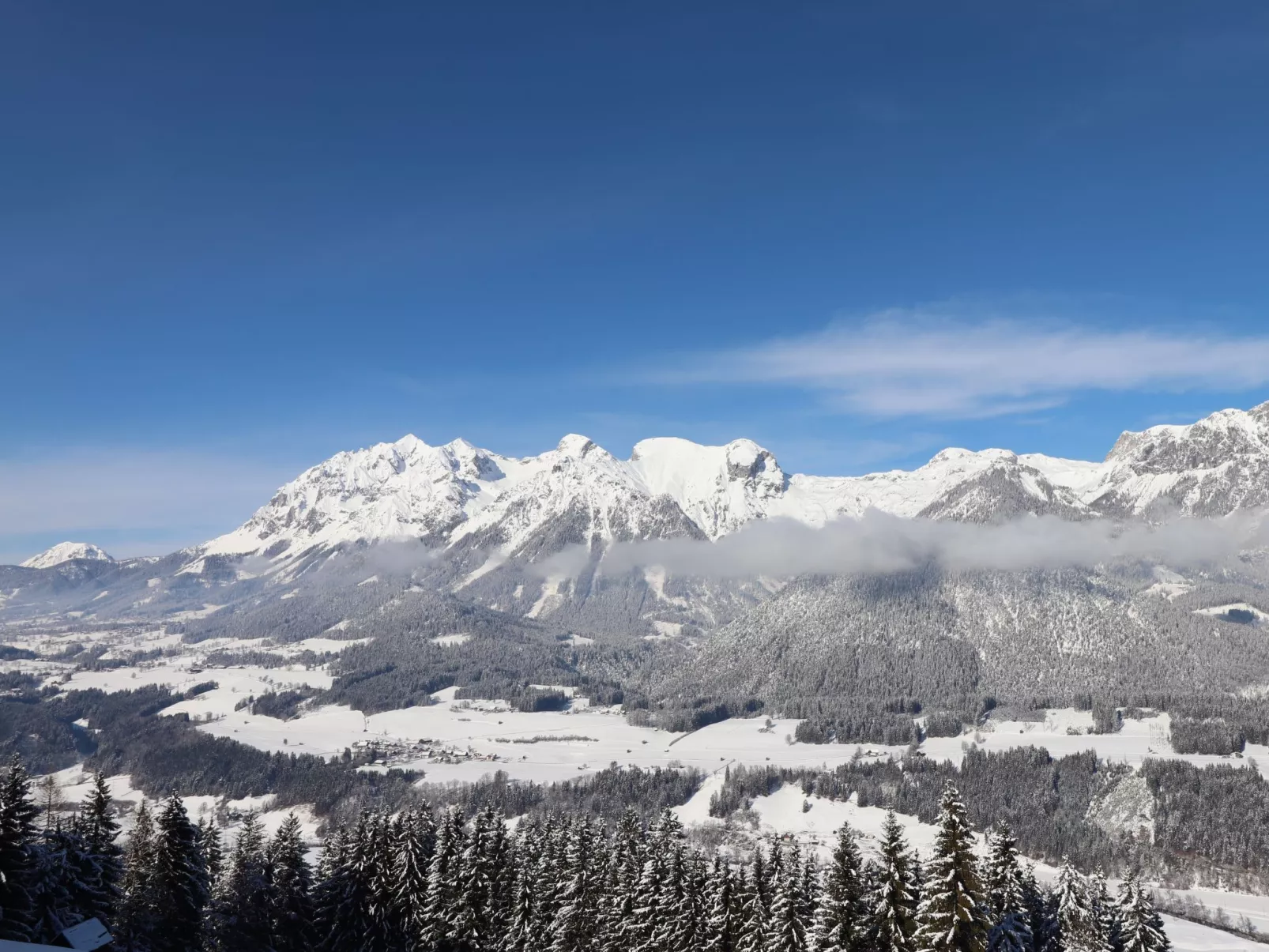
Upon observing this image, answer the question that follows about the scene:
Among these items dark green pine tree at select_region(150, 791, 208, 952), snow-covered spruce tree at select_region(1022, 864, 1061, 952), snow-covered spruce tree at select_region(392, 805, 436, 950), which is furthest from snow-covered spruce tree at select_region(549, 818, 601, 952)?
snow-covered spruce tree at select_region(1022, 864, 1061, 952)

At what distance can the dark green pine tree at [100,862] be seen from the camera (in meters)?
56.4

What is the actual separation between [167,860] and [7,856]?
15.8m

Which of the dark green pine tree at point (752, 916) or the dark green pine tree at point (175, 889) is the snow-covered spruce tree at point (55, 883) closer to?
the dark green pine tree at point (175, 889)

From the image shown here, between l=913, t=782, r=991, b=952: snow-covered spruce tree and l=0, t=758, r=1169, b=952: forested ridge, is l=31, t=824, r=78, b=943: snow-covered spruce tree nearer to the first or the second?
l=0, t=758, r=1169, b=952: forested ridge

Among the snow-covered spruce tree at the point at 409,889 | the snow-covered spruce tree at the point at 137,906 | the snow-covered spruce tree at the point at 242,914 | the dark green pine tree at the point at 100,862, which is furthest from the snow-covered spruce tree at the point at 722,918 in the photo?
the dark green pine tree at the point at 100,862

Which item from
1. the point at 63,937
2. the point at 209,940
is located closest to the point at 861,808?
the point at 209,940

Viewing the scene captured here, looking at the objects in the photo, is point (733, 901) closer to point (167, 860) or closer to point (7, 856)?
point (167, 860)

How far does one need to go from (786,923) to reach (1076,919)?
2986 centimetres

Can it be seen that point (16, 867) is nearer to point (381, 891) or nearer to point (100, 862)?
point (100, 862)

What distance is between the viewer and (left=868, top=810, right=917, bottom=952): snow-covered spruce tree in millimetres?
49156

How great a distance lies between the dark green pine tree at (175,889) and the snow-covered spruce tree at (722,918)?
3951 cm

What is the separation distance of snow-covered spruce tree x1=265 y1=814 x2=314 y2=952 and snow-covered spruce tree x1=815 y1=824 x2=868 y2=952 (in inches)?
1778

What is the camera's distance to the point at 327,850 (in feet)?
258

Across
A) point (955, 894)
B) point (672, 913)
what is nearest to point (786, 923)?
point (672, 913)
